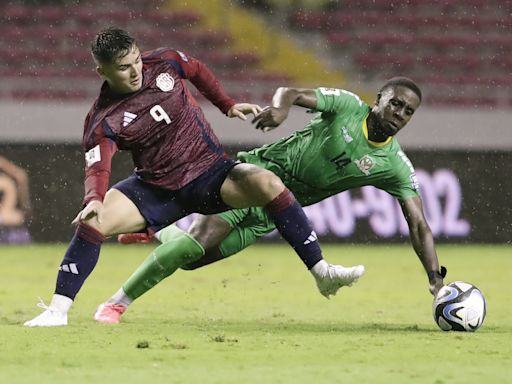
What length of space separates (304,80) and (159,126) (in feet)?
37.9

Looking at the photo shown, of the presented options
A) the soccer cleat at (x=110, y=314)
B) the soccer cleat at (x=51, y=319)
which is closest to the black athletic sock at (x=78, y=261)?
the soccer cleat at (x=51, y=319)

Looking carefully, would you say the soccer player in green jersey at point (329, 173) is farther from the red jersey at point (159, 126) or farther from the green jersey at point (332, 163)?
the red jersey at point (159, 126)

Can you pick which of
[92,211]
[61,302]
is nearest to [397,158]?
[92,211]

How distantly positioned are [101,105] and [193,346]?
1618mm

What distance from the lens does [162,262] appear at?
7102mm

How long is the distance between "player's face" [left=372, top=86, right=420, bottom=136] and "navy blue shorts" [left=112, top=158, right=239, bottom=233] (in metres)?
1.00

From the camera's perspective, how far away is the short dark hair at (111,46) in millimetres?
6246

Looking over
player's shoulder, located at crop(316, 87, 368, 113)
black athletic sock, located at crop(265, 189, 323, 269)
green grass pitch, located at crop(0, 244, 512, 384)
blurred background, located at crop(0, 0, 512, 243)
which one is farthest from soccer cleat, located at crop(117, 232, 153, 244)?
blurred background, located at crop(0, 0, 512, 243)

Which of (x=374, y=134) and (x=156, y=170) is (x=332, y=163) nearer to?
Answer: (x=374, y=134)

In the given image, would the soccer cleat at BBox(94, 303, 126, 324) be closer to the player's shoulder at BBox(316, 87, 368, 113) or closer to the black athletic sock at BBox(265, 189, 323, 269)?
the black athletic sock at BBox(265, 189, 323, 269)

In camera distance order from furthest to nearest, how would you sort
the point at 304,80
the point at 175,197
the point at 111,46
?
1. the point at 304,80
2. the point at 175,197
3. the point at 111,46

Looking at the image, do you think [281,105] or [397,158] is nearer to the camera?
[281,105]

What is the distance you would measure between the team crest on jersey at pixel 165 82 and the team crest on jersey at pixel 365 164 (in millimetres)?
1307

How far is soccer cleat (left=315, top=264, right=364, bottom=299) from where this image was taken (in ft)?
20.9
